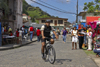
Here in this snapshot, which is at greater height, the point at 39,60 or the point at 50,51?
the point at 50,51

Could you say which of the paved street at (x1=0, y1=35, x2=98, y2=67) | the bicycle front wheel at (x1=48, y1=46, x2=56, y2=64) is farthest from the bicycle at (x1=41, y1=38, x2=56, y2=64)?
the paved street at (x1=0, y1=35, x2=98, y2=67)

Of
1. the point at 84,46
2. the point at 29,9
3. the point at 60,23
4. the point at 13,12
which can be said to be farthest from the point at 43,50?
the point at 29,9

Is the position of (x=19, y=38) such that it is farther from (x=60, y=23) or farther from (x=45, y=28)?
(x=60, y=23)

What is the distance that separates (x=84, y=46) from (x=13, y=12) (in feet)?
54.5

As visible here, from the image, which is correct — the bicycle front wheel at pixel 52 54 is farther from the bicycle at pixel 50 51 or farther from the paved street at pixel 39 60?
the paved street at pixel 39 60

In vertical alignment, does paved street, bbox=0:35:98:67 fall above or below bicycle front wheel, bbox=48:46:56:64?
below

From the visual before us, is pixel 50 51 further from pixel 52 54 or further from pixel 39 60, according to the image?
pixel 39 60

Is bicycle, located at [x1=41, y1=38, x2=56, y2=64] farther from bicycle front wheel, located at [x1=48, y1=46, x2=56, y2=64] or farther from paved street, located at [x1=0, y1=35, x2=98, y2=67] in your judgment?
paved street, located at [x1=0, y1=35, x2=98, y2=67]

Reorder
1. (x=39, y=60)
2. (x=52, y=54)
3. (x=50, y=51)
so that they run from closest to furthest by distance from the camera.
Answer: (x=52, y=54) < (x=50, y=51) < (x=39, y=60)

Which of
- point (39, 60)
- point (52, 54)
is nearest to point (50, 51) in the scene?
point (52, 54)

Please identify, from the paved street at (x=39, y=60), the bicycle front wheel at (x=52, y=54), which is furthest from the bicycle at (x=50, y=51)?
the paved street at (x=39, y=60)

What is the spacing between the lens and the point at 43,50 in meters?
6.82

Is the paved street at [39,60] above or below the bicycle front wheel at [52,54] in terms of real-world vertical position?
below

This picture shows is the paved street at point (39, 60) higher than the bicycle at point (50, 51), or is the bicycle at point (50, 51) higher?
the bicycle at point (50, 51)
